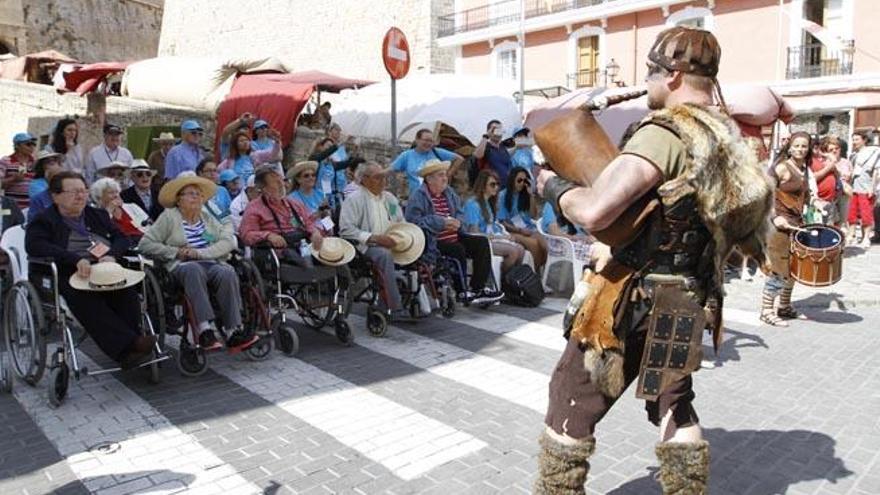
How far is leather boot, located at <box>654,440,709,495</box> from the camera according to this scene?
2.63 m

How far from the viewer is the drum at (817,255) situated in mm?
6324

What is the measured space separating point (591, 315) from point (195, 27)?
134ft

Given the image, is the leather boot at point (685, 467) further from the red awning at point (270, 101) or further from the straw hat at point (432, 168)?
the red awning at point (270, 101)

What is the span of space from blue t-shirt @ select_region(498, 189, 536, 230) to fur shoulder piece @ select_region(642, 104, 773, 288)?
19.7 feet

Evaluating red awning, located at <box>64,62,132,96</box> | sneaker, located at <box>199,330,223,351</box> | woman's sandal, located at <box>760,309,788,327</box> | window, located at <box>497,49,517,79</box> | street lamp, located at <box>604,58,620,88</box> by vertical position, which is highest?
window, located at <box>497,49,517,79</box>

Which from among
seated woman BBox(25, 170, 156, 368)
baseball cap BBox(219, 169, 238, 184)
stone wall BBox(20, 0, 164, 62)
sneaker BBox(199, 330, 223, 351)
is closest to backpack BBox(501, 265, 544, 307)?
baseball cap BBox(219, 169, 238, 184)

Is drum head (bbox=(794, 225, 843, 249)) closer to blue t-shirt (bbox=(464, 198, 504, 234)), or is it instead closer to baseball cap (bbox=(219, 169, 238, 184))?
blue t-shirt (bbox=(464, 198, 504, 234))

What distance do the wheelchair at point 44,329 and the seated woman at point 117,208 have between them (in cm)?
130

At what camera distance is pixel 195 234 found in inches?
223

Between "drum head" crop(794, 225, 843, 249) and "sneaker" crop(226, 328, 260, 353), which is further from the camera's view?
"drum head" crop(794, 225, 843, 249)

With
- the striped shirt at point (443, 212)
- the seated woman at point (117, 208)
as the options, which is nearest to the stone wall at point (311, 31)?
the striped shirt at point (443, 212)

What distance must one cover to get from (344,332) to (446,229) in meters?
1.66

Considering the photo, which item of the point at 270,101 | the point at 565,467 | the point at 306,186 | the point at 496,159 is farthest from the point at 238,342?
the point at 270,101

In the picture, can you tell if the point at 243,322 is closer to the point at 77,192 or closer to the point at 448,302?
the point at 77,192
